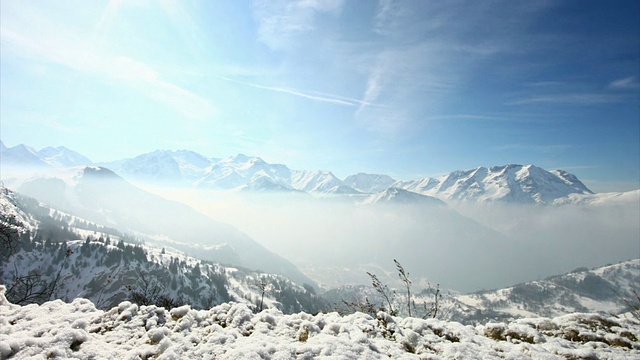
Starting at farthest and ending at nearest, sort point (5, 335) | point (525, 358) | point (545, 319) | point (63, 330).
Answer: point (545, 319)
point (525, 358)
point (63, 330)
point (5, 335)

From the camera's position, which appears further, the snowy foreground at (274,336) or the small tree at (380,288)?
the small tree at (380,288)

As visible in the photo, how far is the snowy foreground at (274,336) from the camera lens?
22.4 feet

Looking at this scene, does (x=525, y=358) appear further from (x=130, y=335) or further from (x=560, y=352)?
(x=130, y=335)

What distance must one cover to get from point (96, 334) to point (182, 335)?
2158 millimetres

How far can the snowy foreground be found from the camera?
6.82 meters

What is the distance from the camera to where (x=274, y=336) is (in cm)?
827

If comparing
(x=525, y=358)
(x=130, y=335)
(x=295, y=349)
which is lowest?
(x=130, y=335)

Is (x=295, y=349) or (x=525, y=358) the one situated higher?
(x=525, y=358)

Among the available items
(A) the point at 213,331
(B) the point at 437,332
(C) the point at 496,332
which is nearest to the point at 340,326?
(B) the point at 437,332

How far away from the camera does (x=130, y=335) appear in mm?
7910

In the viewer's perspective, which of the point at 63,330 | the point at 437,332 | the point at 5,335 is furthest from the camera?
the point at 437,332

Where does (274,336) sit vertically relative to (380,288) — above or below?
below

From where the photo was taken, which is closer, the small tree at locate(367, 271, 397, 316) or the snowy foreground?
the snowy foreground

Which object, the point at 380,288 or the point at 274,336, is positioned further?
the point at 380,288
